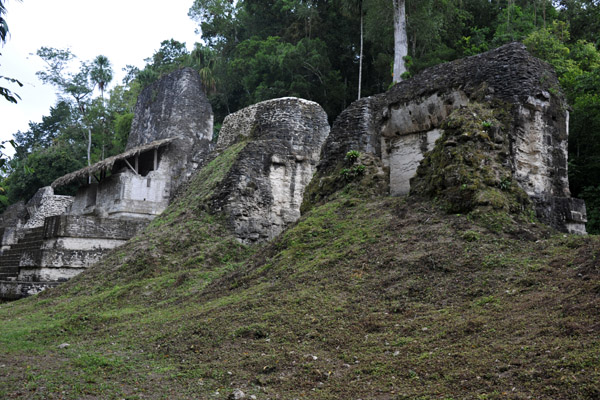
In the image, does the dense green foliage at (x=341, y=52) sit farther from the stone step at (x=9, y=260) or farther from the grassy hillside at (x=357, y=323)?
the grassy hillside at (x=357, y=323)


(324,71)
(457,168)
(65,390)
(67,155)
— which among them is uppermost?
(324,71)

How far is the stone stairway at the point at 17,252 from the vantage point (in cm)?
1495

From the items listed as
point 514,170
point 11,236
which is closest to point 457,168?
point 514,170

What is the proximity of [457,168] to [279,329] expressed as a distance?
11.9ft

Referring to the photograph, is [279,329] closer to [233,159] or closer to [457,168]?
[457,168]

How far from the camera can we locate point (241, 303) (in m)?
6.99

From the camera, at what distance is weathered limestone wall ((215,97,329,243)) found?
42.3 feet

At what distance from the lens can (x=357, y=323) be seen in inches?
224

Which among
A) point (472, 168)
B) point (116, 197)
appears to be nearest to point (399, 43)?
point (472, 168)

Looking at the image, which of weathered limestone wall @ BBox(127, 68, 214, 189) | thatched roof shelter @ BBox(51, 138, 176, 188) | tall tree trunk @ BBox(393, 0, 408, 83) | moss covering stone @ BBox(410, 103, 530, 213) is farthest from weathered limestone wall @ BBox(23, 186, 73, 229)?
moss covering stone @ BBox(410, 103, 530, 213)

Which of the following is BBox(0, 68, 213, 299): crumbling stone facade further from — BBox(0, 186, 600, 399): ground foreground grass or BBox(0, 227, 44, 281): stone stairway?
BBox(0, 186, 600, 399): ground foreground grass

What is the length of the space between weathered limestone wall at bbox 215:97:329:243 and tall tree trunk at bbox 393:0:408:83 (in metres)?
3.78

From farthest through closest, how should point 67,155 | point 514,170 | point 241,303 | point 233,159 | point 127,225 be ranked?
point 67,155 → point 127,225 → point 233,159 → point 514,170 → point 241,303

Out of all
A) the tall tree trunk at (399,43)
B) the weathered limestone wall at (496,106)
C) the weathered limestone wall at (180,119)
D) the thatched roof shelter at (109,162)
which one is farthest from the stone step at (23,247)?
the tall tree trunk at (399,43)
